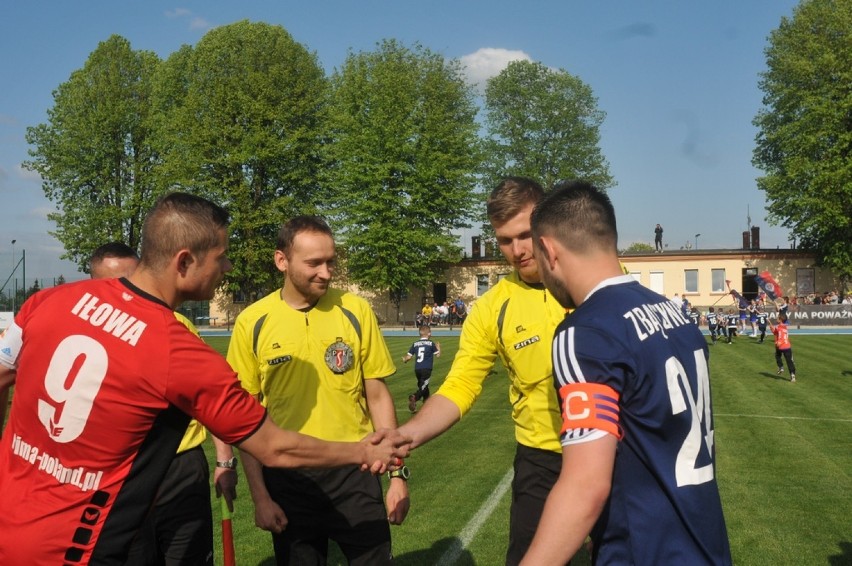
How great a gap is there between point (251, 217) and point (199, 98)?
8719 mm

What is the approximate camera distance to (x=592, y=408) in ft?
7.85

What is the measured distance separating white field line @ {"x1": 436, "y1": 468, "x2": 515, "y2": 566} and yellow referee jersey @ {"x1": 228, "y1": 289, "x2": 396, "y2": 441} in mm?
2349

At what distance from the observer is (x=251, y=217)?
5091 centimetres

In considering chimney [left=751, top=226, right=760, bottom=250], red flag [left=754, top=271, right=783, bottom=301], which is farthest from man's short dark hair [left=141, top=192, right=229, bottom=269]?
chimney [left=751, top=226, right=760, bottom=250]

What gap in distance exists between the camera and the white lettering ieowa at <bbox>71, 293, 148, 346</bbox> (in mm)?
2883

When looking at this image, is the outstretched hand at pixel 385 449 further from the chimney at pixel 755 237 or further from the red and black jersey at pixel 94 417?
the chimney at pixel 755 237

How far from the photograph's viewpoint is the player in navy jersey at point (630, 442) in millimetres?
2344

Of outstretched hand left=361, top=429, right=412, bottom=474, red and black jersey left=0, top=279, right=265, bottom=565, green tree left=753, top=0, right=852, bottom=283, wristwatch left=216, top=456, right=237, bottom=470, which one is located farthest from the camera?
green tree left=753, top=0, right=852, bottom=283

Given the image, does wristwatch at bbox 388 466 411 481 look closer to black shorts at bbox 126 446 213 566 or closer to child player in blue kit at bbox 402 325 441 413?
black shorts at bbox 126 446 213 566

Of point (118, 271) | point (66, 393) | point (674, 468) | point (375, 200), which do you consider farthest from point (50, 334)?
point (375, 200)

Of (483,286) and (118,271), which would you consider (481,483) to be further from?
(483,286)

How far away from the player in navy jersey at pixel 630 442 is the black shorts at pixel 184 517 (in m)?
3.13

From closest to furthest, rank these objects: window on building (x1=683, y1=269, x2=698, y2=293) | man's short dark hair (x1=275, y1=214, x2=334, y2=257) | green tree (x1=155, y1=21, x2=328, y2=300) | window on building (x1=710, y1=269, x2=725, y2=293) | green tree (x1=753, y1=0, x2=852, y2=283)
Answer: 1. man's short dark hair (x1=275, y1=214, x2=334, y2=257)
2. green tree (x1=753, y1=0, x2=852, y2=283)
3. green tree (x1=155, y1=21, x2=328, y2=300)
4. window on building (x1=710, y1=269, x2=725, y2=293)
5. window on building (x1=683, y1=269, x2=698, y2=293)

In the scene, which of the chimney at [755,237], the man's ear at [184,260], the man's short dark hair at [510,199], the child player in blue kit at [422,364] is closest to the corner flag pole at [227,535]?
the man's ear at [184,260]
